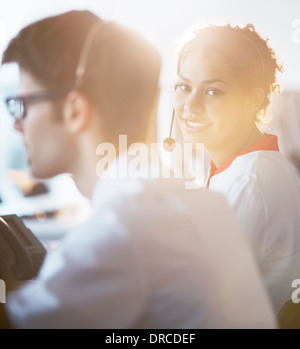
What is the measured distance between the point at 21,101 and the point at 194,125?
30.2 inches

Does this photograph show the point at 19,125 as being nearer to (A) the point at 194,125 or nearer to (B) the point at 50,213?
(A) the point at 194,125

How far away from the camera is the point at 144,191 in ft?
2.36

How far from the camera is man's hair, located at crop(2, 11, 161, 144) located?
2.67ft

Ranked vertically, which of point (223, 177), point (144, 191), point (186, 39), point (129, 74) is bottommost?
point (223, 177)

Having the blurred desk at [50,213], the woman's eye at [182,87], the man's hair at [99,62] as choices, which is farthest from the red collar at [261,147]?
the blurred desk at [50,213]

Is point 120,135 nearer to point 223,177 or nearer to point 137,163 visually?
point 137,163

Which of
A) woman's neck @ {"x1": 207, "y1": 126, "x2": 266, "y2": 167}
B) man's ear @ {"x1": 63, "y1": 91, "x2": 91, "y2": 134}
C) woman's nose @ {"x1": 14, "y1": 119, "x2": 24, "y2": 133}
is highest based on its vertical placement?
man's ear @ {"x1": 63, "y1": 91, "x2": 91, "y2": 134}

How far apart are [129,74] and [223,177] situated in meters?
0.64

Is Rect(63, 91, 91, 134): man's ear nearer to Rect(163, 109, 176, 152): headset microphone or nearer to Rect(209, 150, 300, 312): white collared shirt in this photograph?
Rect(209, 150, 300, 312): white collared shirt

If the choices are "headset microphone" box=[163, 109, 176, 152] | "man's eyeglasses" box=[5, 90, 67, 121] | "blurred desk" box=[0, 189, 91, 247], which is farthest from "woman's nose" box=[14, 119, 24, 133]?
"blurred desk" box=[0, 189, 91, 247]

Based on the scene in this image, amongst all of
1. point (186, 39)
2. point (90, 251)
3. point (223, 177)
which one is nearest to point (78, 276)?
point (90, 251)

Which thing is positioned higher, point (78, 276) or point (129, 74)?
point (129, 74)

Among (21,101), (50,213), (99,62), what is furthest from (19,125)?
(50,213)

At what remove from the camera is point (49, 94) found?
2.72 ft
